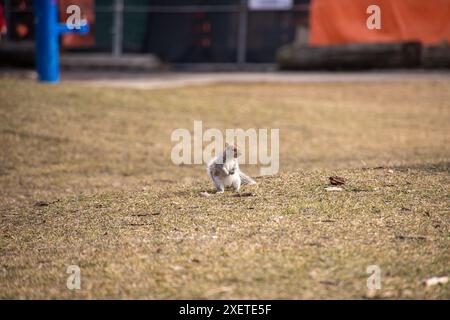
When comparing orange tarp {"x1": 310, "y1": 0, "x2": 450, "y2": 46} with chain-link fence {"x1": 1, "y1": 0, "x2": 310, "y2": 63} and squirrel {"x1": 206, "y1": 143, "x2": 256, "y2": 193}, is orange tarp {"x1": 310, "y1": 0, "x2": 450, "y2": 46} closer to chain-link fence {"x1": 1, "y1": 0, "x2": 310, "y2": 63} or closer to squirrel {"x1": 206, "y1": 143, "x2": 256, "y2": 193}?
chain-link fence {"x1": 1, "y1": 0, "x2": 310, "y2": 63}

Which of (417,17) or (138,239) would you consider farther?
(417,17)

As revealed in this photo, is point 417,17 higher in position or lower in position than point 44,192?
higher

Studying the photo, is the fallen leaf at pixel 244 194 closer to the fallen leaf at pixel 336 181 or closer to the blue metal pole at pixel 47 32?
the fallen leaf at pixel 336 181

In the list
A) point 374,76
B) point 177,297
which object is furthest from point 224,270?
point 374,76

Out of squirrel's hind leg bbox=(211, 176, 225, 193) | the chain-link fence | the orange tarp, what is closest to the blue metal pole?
the chain-link fence

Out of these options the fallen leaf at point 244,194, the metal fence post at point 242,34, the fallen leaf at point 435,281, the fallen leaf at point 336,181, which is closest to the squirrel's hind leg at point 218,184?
the fallen leaf at point 244,194

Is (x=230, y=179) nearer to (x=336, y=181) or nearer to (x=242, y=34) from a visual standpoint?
(x=336, y=181)

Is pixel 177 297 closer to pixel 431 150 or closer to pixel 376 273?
pixel 376 273

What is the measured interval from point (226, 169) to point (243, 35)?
56.8ft

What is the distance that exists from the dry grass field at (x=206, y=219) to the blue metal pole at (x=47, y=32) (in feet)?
10.2

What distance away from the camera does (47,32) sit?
19.0 meters

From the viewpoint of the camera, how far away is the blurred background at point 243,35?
920 inches

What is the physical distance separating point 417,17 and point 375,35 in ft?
4.50

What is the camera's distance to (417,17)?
2338cm
